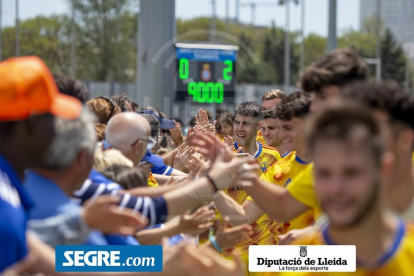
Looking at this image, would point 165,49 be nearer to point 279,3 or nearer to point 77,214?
point 77,214

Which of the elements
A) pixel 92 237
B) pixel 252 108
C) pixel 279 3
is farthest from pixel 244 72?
pixel 92 237

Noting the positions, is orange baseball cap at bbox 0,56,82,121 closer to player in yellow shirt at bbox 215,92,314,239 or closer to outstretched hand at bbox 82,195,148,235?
outstretched hand at bbox 82,195,148,235

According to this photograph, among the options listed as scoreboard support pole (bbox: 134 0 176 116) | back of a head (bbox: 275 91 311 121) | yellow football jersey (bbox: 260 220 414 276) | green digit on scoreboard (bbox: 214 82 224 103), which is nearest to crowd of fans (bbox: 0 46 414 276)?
yellow football jersey (bbox: 260 220 414 276)

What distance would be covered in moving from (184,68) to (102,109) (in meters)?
12.3

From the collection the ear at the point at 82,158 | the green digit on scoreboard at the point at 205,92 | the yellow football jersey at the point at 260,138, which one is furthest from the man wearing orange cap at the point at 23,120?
the green digit on scoreboard at the point at 205,92

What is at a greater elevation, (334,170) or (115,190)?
(334,170)

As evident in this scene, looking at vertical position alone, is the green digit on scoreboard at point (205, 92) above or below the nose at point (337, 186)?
below

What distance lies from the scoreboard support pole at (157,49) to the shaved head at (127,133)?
13.9 m

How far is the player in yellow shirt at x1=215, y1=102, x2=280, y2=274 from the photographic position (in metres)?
6.18

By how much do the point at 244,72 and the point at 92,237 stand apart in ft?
260

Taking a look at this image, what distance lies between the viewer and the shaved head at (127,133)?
3.96 meters

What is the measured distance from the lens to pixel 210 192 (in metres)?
3.51

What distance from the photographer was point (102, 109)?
5301mm

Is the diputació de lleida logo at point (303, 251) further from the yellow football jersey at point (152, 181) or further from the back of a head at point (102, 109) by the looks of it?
the yellow football jersey at point (152, 181)
